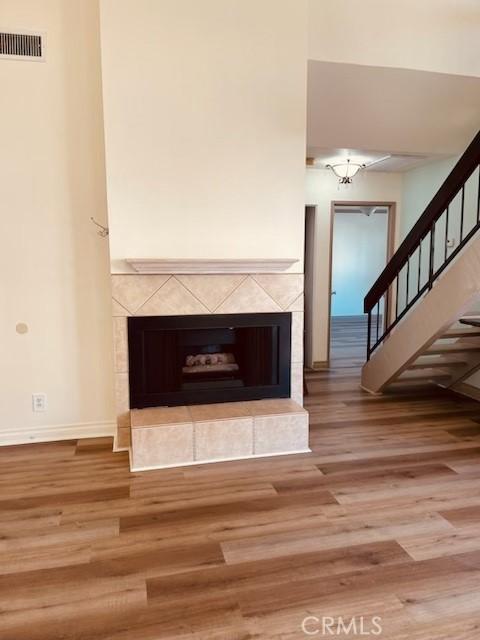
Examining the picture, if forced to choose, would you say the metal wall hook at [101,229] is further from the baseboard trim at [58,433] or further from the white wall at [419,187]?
the white wall at [419,187]

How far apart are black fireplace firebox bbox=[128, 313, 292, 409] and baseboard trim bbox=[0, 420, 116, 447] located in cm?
51

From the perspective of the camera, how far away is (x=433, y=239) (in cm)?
362

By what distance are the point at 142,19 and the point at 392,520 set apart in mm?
3328

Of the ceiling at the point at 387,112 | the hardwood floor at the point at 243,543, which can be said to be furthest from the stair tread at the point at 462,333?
the ceiling at the point at 387,112

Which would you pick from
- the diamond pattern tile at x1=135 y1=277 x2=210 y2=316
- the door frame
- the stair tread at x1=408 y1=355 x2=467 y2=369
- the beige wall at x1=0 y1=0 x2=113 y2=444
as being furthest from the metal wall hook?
the door frame

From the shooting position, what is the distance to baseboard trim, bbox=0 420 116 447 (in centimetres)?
334

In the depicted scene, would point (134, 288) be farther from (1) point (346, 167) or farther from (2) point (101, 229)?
(1) point (346, 167)

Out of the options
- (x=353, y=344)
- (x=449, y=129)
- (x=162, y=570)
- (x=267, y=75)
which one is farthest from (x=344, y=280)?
(x=162, y=570)

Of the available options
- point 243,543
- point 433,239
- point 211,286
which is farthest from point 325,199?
point 243,543

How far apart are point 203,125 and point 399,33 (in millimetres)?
1680

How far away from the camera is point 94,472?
2.88 meters

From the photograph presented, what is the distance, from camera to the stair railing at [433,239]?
10.5 ft
